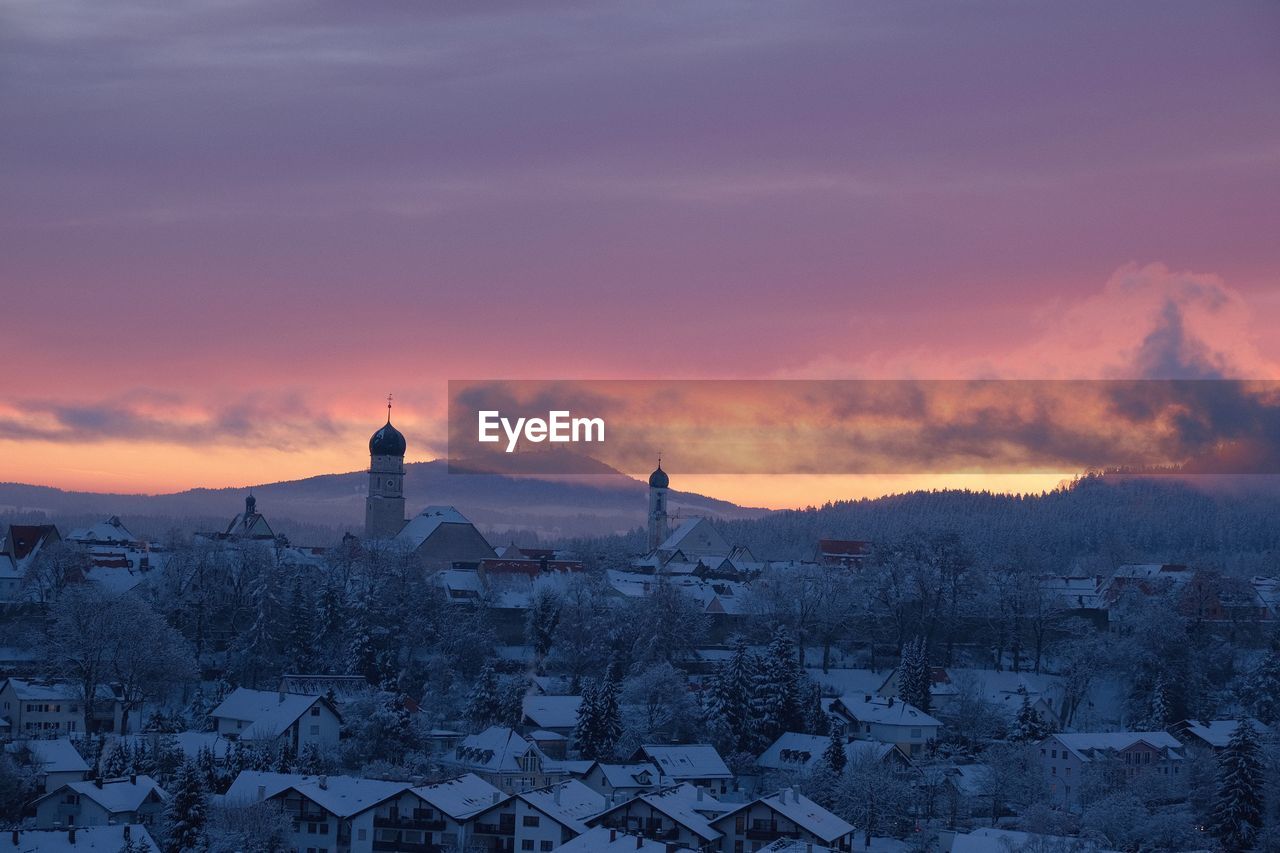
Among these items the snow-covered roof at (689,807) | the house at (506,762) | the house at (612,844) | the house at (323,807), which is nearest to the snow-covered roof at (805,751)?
the snow-covered roof at (689,807)

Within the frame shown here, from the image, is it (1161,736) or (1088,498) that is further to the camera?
(1088,498)

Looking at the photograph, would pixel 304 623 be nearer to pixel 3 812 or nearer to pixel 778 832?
pixel 3 812

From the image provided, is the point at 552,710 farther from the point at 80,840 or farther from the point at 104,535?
the point at 104,535

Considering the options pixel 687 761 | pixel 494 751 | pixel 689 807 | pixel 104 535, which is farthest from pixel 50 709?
pixel 104 535

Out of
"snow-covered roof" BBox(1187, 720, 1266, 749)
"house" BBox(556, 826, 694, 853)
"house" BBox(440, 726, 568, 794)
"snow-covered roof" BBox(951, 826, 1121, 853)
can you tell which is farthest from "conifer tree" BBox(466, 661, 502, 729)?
"snow-covered roof" BBox(1187, 720, 1266, 749)

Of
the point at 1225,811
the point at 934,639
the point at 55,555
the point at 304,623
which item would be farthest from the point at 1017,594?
the point at 55,555

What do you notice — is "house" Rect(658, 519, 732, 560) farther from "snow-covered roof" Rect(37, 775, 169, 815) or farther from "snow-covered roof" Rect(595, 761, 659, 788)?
"snow-covered roof" Rect(37, 775, 169, 815)
